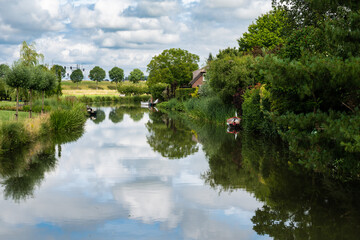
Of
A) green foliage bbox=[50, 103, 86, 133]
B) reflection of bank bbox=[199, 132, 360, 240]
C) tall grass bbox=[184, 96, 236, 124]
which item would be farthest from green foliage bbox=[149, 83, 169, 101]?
reflection of bank bbox=[199, 132, 360, 240]

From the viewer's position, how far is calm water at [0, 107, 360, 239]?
7383 millimetres

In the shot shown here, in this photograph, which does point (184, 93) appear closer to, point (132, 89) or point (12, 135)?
point (12, 135)

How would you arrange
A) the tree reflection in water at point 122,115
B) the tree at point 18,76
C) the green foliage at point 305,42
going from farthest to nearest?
1. the tree reflection in water at point 122,115
2. the tree at point 18,76
3. the green foliage at point 305,42

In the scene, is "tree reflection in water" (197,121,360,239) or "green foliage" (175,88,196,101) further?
"green foliage" (175,88,196,101)

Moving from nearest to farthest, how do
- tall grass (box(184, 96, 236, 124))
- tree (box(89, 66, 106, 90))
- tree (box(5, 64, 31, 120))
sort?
tree (box(5, 64, 31, 120)) → tall grass (box(184, 96, 236, 124)) → tree (box(89, 66, 106, 90))

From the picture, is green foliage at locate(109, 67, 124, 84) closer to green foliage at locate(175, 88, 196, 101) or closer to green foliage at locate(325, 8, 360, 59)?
green foliage at locate(175, 88, 196, 101)

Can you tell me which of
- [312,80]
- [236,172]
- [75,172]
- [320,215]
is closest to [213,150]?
[236,172]

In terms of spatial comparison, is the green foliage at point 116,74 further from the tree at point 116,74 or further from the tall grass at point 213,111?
the tall grass at point 213,111

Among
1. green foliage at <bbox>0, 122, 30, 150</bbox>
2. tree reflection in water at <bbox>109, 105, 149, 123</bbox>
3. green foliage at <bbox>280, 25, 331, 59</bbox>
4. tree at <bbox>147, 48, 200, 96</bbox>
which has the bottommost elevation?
tree reflection in water at <bbox>109, 105, 149, 123</bbox>

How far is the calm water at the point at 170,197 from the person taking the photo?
738 cm

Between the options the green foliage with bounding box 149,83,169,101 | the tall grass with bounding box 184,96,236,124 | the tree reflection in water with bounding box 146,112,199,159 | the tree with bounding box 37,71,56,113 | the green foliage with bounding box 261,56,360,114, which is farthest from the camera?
the green foliage with bounding box 149,83,169,101

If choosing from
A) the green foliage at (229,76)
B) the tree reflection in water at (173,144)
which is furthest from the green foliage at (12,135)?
the green foliage at (229,76)

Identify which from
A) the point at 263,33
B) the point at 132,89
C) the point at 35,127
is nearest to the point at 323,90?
the point at 35,127

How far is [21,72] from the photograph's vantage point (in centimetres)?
2216
